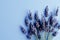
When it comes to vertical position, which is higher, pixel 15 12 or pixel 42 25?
pixel 15 12

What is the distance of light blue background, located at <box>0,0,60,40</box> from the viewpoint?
145cm

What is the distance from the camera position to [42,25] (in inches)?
56.6

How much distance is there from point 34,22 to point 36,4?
0.67 feet

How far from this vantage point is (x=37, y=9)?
146 centimetres

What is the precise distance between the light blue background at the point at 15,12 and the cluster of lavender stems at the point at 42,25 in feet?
0.19

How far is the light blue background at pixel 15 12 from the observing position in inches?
56.9

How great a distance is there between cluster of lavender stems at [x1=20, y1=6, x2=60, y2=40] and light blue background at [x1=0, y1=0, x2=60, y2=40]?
59 mm

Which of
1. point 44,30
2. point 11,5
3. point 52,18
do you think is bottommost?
point 44,30

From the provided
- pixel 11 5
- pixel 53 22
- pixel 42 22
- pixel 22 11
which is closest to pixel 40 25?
pixel 42 22

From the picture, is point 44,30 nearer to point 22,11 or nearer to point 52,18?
point 52,18

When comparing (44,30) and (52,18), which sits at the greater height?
(52,18)

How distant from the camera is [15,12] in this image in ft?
4.78

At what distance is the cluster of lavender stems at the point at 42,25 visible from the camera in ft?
4.71

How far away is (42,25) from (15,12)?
1.11 feet
